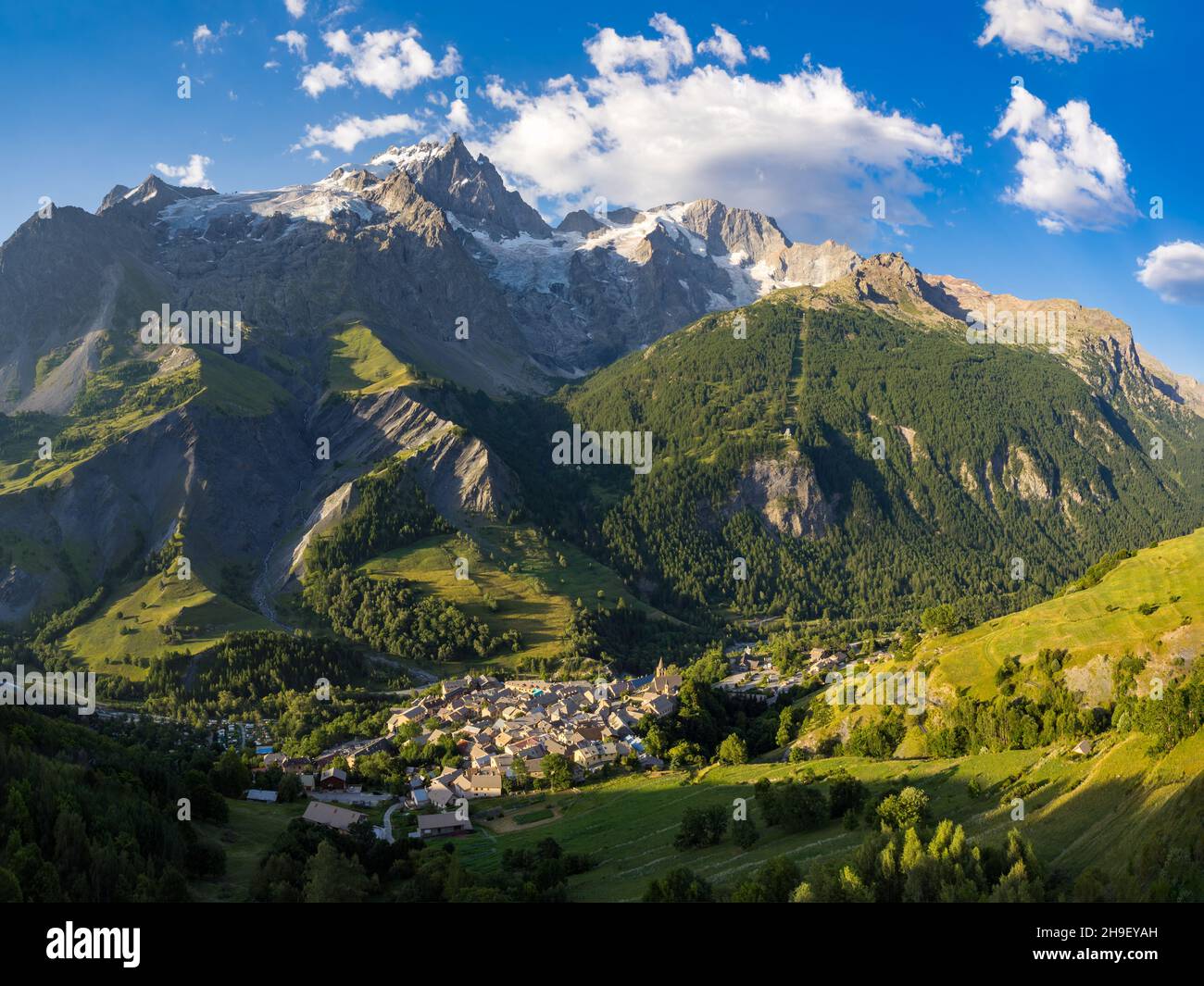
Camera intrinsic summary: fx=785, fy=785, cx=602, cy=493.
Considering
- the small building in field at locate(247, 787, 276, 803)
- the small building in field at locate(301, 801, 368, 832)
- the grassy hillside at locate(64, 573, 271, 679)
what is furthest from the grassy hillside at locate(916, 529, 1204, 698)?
the grassy hillside at locate(64, 573, 271, 679)

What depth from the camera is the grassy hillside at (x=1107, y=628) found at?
238 feet

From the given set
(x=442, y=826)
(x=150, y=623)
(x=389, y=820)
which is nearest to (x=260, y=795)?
(x=389, y=820)

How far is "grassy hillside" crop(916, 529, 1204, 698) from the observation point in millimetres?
72562

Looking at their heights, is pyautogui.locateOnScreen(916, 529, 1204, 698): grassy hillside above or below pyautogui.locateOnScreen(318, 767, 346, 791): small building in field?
above

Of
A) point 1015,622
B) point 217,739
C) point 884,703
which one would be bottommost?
point 217,739

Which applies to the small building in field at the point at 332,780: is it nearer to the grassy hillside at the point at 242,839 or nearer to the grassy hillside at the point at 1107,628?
the grassy hillside at the point at 242,839

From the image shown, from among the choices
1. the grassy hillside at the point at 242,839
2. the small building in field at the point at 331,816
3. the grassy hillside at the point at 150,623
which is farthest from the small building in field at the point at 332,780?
the grassy hillside at the point at 150,623

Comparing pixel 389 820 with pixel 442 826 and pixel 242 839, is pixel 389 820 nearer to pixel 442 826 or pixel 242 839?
pixel 442 826

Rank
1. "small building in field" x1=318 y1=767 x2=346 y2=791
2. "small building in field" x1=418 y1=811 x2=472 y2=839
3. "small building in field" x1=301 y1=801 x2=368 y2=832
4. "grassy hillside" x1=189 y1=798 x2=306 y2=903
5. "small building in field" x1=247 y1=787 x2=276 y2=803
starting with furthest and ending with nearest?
1. "small building in field" x1=318 y1=767 x2=346 y2=791
2. "small building in field" x1=247 y1=787 x2=276 y2=803
3. "small building in field" x1=418 y1=811 x2=472 y2=839
4. "small building in field" x1=301 y1=801 x2=368 y2=832
5. "grassy hillside" x1=189 y1=798 x2=306 y2=903

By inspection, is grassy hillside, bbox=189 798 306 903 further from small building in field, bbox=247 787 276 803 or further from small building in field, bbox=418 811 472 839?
small building in field, bbox=418 811 472 839

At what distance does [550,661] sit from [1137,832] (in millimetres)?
134234

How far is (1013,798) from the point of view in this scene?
164 ft
